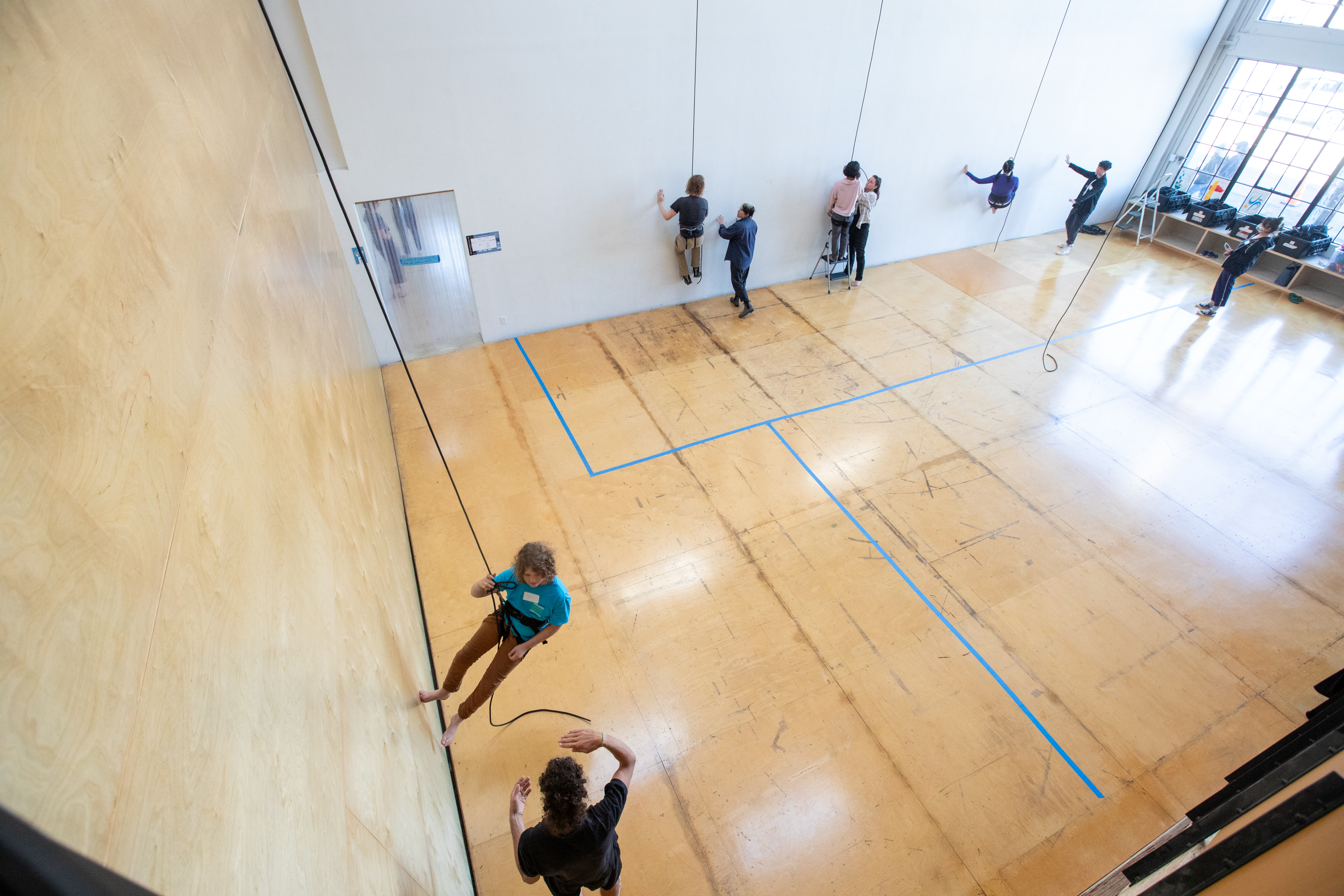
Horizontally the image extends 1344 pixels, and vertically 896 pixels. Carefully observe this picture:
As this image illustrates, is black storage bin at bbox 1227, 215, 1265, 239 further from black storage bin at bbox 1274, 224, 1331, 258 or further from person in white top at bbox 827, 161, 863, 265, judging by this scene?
person in white top at bbox 827, 161, 863, 265

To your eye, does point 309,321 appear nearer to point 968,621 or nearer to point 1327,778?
point 1327,778

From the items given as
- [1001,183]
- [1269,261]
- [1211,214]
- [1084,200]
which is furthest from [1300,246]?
[1001,183]

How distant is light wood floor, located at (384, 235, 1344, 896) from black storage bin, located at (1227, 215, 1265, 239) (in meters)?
2.30

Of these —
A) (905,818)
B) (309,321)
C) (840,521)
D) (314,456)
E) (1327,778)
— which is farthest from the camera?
(840,521)

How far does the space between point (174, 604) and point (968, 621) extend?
5121 mm

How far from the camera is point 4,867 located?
0.94ft

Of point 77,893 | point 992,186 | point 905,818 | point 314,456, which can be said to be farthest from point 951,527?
point 992,186

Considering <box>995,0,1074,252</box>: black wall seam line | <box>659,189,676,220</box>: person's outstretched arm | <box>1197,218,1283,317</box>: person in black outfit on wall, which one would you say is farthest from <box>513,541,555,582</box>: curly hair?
<box>1197,218,1283,317</box>: person in black outfit on wall

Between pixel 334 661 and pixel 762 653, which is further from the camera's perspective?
pixel 762 653

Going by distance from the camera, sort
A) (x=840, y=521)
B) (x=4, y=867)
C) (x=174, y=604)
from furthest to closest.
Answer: (x=840, y=521), (x=174, y=604), (x=4, y=867)

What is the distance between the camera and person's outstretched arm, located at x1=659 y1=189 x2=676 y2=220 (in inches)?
309

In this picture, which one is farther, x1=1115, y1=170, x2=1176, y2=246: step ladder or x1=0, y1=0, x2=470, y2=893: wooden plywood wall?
x1=1115, y1=170, x2=1176, y2=246: step ladder

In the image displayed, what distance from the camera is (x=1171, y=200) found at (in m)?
11.1

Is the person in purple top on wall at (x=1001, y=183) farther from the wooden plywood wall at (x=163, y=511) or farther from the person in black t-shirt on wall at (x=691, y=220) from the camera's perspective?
the wooden plywood wall at (x=163, y=511)
